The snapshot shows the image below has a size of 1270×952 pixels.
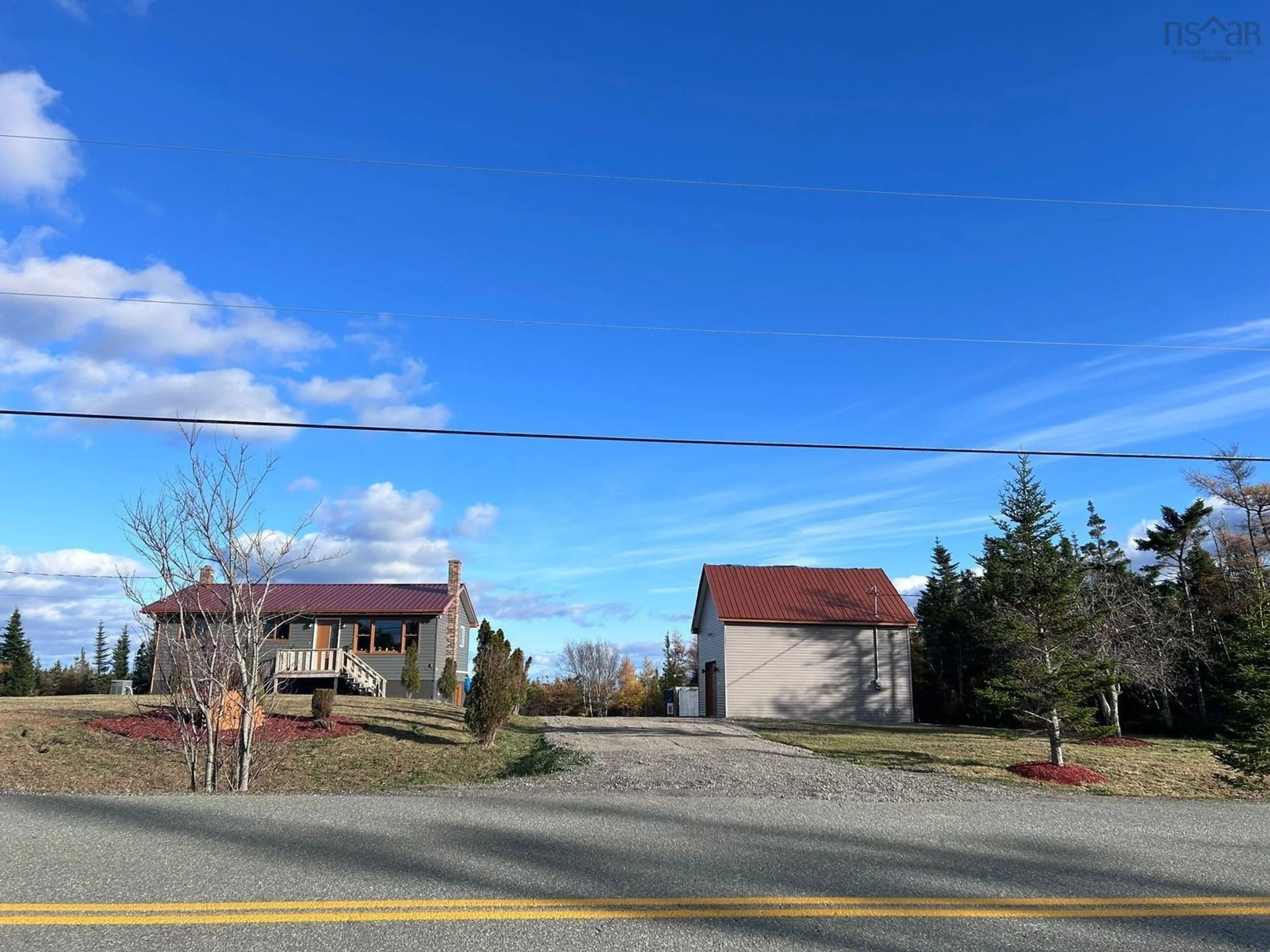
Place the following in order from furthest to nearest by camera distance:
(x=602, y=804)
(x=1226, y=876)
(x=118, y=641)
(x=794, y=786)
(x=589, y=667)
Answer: (x=118, y=641) → (x=589, y=667) → (x=794, y=786) → (x=602, y=804) → (x=1226, y=876)

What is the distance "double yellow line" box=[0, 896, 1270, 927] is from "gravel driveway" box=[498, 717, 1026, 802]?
4678 millimetres

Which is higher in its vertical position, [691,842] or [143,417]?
[143,417]

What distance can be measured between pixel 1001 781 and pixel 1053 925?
901cm

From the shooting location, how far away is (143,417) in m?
10.1

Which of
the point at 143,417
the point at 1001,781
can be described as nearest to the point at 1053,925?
the point at 1001,781

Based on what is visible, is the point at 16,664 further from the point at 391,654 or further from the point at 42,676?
the point at 391,654

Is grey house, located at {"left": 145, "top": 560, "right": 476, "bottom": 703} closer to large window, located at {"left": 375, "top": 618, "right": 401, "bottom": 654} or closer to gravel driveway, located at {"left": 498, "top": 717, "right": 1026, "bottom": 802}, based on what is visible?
large window, located at {"left": 375, "top": 618, "right": 401, "bottom": 654}

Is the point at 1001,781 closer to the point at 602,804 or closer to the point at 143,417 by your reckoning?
the point at 602,804

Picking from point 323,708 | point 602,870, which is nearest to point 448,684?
point 323,708

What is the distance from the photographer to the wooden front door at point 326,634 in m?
34.3

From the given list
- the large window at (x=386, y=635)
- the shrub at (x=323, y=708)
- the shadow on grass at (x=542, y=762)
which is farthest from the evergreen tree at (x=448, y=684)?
the shadow on grass at (x=542, y=762)

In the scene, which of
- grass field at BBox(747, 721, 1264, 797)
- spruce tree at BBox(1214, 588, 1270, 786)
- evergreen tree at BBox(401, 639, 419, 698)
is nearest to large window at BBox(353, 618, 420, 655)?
evergreen tree at BBox(401, 639, 419, 698)

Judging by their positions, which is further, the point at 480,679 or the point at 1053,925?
A: the point at 480,679

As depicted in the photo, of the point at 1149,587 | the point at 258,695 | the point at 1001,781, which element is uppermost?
the point at 1149,587
